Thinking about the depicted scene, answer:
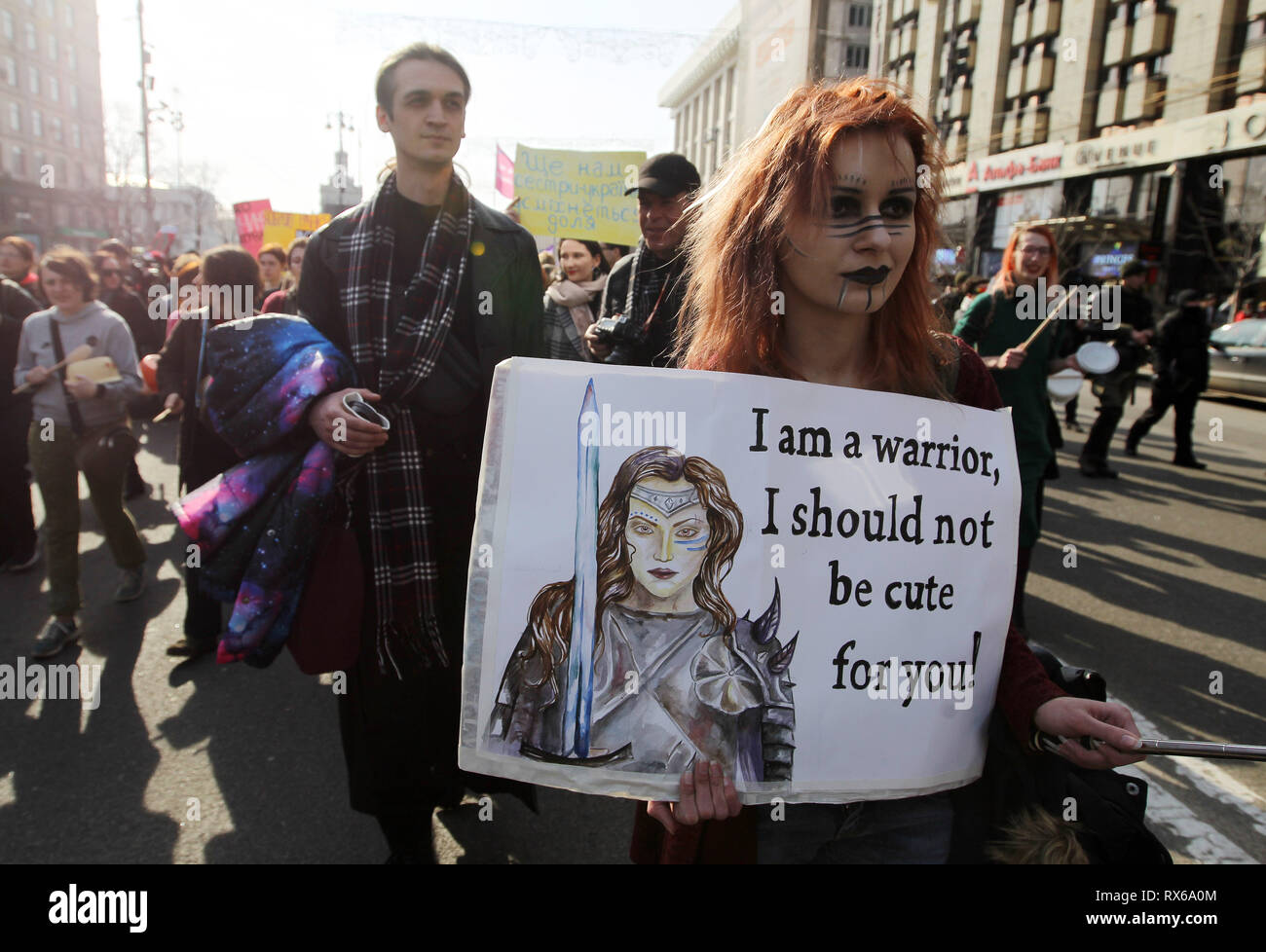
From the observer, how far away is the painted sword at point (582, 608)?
1.20m

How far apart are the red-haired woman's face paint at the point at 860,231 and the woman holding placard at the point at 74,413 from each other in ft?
14.2

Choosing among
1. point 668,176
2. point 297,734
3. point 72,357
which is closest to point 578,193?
point 668,176

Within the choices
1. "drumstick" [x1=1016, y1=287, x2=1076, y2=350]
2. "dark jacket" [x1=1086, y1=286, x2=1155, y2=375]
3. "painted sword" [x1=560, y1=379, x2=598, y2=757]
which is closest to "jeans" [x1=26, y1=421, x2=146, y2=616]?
"painted sword" [x1=560, y1=379, x2=598, y2=757]

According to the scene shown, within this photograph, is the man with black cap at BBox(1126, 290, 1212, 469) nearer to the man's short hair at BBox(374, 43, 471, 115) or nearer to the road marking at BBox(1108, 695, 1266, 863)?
the road marking at BBox(1108, 695, 1266, 863)

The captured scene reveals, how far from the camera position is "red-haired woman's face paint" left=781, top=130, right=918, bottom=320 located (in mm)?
1368

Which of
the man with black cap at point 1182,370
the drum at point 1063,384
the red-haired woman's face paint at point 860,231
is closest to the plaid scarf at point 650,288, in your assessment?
the red-haired woman's face paint at point 860,231

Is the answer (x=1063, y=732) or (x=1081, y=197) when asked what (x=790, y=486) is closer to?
(x=1063, y=732)

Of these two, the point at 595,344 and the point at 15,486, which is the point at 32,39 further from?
the point at 595,344

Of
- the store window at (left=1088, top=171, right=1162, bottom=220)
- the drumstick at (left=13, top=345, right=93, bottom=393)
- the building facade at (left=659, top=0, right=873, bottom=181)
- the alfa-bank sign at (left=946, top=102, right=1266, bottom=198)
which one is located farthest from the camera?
the building facade at (left=659, top=0, right=873, bottom=181)

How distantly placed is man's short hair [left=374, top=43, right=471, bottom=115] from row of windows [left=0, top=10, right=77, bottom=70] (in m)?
66.7

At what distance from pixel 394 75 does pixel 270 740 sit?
255 cm

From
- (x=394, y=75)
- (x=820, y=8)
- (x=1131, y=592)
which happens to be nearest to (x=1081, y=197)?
(x=820, y=8)

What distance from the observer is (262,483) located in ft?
6.71

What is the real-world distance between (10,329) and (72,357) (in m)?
0.70
